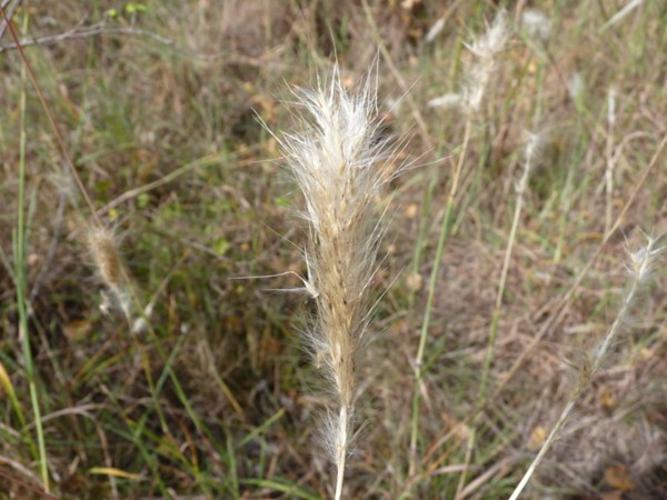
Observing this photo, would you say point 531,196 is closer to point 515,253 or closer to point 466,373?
point 515,253

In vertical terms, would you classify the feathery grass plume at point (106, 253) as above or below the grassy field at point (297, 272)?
above

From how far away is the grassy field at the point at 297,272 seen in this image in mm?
1626

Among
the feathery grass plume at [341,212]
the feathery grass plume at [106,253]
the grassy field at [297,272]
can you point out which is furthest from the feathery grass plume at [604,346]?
the feathery grass plume at [106,253]

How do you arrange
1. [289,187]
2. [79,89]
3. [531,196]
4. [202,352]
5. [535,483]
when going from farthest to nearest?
[79,89] → [531,196] → [289,187] → [202,352] → [535,483]

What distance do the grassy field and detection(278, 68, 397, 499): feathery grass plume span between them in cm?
58

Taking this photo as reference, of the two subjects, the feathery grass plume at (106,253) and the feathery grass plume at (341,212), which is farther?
the feathery grass plume at (106,253)

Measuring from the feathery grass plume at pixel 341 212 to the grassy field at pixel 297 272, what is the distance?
579 millimetres

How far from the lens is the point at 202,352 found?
1.79 m

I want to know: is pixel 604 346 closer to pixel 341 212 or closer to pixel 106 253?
pixel 341 212

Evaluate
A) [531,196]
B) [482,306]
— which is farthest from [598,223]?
[482,306]

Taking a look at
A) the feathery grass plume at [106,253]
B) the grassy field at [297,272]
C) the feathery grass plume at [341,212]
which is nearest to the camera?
the feathery grass plume at [341,212]

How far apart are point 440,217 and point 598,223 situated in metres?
0.53

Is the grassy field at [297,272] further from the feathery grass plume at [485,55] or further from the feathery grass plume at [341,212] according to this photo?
the feathery grass plume at [341,212]

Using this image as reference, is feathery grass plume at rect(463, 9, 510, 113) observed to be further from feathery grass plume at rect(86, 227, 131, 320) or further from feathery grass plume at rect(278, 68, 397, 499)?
feathery grass plume at rect(86, 227, 131, 320)
